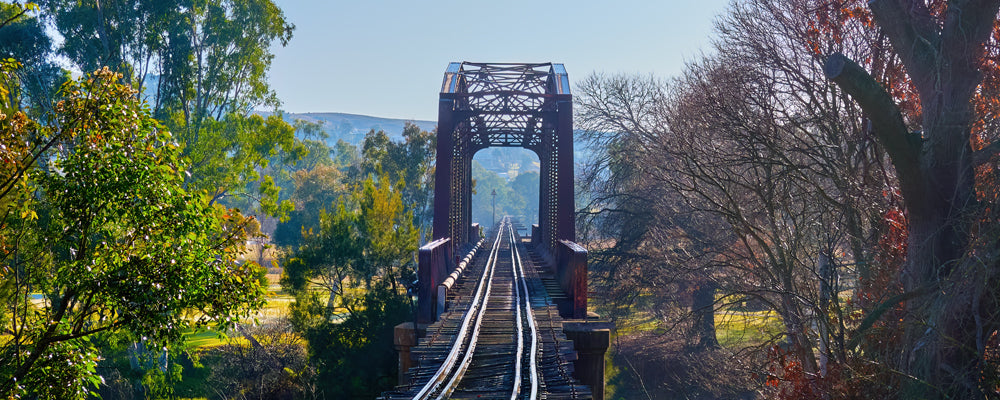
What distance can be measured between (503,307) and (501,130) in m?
17.7

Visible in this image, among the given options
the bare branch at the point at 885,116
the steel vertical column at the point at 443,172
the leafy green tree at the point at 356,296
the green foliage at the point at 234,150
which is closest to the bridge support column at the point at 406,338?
the steel vertical column at the point at 443,172

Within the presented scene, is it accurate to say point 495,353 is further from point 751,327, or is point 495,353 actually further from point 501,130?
point 501,130

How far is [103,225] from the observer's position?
223 inches

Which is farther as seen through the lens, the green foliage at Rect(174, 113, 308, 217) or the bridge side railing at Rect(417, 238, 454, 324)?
the green foliage at Rect(174, 113, 308, 217)

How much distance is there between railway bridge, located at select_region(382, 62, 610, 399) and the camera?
826cm

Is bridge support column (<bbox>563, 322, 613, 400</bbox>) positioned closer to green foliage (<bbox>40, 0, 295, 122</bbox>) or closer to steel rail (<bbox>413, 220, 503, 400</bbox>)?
steel rail (<bbox>413, 220, 503, 400</bbox>)

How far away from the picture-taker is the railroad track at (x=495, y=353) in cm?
761

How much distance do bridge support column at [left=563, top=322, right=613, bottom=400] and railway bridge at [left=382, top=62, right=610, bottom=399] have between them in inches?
0.7

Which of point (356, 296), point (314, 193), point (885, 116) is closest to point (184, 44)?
point (356, 296)

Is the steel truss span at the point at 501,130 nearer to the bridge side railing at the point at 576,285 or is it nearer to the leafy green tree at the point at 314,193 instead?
the bridge side railing at the point at 576,285

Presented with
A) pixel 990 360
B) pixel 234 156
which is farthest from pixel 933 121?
pixel 234 156

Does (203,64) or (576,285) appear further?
(203,64)

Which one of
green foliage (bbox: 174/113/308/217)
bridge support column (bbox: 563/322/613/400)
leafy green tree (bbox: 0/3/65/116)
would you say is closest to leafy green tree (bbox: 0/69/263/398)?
bridge support column (bbox: 563/322/613/400)

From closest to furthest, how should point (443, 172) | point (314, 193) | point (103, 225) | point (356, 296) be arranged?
point (103, 225)
point (443, 172)
point (356, 296)
point (314, 193)
